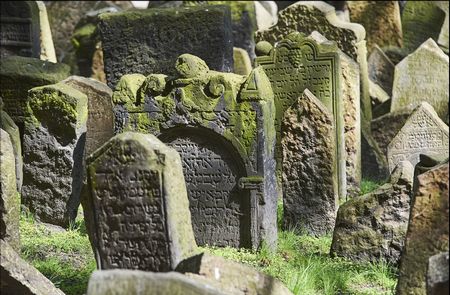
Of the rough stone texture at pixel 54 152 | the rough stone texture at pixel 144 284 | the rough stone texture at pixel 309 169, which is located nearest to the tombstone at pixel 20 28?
the rough stone texture at pixel 54 152

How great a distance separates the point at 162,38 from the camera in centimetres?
1187

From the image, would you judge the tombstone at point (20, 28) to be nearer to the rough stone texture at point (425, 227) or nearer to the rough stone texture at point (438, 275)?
the rough stone texture at point (425, 227)

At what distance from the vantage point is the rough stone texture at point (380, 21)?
19.7 m

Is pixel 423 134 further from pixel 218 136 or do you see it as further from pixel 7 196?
pixel 7 196

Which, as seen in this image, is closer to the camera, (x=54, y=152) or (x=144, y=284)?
(x=144, y=284)

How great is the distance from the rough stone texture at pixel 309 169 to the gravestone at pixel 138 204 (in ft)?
11.6

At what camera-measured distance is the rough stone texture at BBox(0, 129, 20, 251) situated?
7.29 meters

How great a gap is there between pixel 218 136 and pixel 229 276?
3142 millimetres

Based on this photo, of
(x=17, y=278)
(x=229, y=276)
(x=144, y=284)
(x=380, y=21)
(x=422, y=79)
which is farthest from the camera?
(x=380, y=21)

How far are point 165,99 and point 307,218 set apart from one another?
73.1 inches

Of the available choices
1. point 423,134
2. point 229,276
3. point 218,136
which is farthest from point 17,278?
point 423,134

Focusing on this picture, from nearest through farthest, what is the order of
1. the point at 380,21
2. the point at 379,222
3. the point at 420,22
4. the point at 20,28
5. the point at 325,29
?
the point at 379,222
the point at 325,29
the point at 20,28
the point at 380,21
the point at 420,22

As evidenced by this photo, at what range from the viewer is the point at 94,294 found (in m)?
5.58

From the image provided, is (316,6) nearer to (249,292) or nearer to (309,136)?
(309,136)
